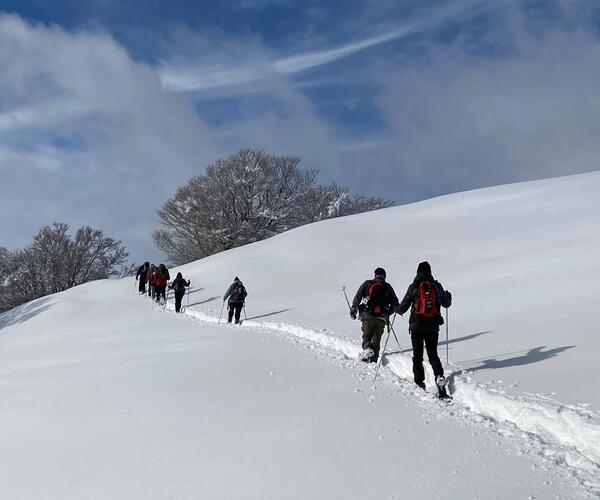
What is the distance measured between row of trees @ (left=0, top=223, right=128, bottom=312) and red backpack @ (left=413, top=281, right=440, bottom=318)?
4703 cm

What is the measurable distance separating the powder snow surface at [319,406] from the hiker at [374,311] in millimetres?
321

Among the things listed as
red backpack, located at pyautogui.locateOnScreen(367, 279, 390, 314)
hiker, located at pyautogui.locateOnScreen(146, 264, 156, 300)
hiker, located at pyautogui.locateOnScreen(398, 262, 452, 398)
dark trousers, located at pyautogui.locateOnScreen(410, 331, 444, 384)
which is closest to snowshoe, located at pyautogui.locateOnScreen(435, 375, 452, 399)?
dark trousers, located at pyautogui.locateOnScreen(410, 331, 444, 384)

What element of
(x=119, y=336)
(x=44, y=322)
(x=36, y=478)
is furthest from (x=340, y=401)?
(x=44, y=322)

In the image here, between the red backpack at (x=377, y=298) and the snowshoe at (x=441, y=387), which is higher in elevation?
the red backpack at (x=377, y=298)

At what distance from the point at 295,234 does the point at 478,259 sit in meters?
13.8

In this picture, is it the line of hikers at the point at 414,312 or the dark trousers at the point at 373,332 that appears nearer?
the line of hikers at the point at 414,312

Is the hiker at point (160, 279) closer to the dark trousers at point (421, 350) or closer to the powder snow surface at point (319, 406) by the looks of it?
the powder snow surface at point (319, 406)

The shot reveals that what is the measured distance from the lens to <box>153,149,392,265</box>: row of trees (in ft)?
157

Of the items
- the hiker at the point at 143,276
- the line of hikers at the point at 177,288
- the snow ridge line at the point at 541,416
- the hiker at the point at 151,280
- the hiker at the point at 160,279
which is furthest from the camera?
the hiker at the point at 143,276

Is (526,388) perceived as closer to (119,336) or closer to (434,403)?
(434,403)

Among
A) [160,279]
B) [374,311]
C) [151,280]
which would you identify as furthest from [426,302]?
[151,280]

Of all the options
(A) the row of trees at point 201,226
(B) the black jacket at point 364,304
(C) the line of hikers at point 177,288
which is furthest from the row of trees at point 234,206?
(B) the black jacket at point 364,304

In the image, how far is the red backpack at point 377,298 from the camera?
1016 centimetres

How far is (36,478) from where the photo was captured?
17.4ft
